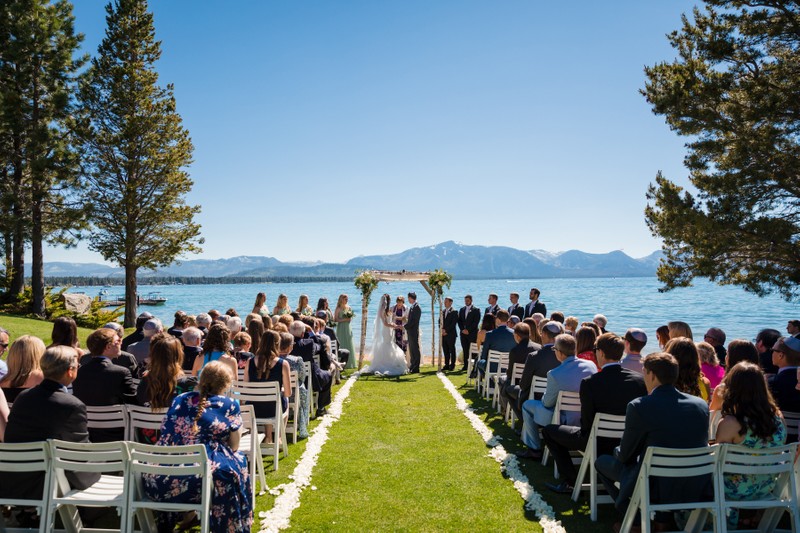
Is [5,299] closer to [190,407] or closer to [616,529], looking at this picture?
[190,407]

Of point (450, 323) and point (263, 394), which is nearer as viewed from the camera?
point (263, 394)

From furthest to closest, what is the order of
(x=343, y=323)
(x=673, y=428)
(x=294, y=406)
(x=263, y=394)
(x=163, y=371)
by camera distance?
(x=343, y=323), (x=294, y=406), (x=263, y=394), (x=163, y=371), (x=673, y=428)

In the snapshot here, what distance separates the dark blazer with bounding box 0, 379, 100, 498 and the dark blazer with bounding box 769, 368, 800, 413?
20.3 feet

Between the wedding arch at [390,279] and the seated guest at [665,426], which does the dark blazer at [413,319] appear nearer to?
the wedding arch at [390,279]

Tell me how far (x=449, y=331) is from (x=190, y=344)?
32.5ft

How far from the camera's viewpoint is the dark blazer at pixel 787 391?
504 cm

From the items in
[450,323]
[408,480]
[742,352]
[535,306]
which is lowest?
[408,480]

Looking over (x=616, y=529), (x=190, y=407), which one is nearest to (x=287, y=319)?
(x=190, y=407)

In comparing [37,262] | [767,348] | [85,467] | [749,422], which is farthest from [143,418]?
[37,262]

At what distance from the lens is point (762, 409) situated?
13.0 feet

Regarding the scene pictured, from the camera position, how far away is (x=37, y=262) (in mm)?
21641

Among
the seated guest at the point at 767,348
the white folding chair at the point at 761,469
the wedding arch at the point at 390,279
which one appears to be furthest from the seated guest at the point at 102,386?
the wedding arch at the point at 390,279

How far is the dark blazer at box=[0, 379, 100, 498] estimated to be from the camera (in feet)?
13.4

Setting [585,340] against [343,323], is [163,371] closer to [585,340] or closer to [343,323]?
[585,340]
